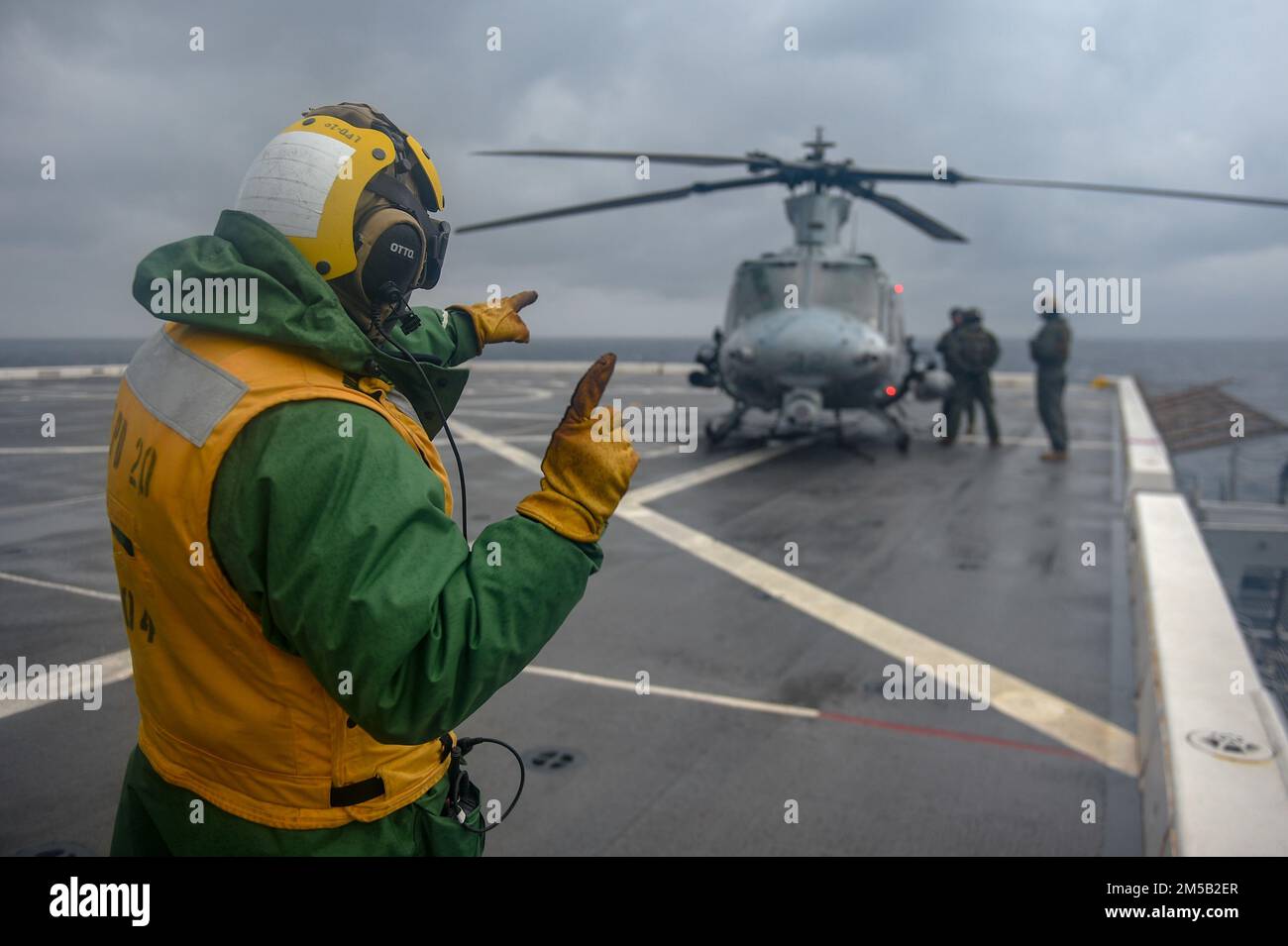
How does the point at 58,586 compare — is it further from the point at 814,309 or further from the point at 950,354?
the point at 950,354

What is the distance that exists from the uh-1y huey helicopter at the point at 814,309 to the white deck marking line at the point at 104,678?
7.65 metres

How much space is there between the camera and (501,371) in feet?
107

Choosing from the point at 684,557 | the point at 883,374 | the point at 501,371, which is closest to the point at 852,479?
the point at 883,374

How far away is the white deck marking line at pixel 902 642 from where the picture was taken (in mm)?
4668

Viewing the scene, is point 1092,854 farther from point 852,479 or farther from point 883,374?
point 883,374

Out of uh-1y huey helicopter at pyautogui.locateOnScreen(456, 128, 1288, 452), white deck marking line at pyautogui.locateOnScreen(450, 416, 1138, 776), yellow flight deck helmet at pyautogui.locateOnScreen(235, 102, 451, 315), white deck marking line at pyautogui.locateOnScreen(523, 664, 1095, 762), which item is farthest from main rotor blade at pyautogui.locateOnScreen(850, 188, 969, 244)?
yellow flight deck helmet at pyautogui.locateOnScreen(235, 102, 451, 315)

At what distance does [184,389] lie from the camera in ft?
5.44

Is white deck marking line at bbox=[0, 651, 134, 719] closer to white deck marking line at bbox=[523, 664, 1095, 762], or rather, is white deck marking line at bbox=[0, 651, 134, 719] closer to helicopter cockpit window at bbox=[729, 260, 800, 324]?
white deck marking line at bbox=[523, 664, 1095, 762]

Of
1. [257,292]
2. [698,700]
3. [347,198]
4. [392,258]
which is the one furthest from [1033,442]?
[257,292]

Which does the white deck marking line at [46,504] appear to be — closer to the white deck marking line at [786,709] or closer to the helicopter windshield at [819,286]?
the white deck marking line at [786,709]

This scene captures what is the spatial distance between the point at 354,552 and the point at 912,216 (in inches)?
527

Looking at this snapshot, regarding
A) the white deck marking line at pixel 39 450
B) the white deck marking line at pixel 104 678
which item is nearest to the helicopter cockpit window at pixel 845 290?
the white deck marking line at pixel 104 678

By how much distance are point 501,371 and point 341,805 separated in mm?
31450

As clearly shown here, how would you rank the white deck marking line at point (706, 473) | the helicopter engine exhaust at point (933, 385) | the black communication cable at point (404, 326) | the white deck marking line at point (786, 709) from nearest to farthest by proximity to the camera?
1. the black communication cable at point (404, 326)
2. the white deck marking line at point (786, 709)
3. the white deck marking line at point (706, 473)
4. the helicopter engine exhaust at point (933, 385)
